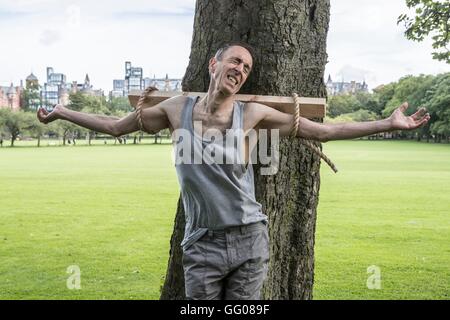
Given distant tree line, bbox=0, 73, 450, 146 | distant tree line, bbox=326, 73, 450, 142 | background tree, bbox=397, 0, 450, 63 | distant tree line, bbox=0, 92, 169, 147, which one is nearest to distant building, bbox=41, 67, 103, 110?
distant tree line, bbox=0, 73, 450, 146

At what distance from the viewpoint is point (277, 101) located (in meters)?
3.38

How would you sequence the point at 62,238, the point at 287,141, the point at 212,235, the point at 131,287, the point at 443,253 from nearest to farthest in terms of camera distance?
1. the point at 212,235
2. the point at 287,141
3. the point at 131,287
4. the point at 443,253
5. the point at 62,238

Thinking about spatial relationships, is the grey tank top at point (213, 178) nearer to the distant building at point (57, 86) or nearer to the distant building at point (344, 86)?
the distant building at point (57, 86)

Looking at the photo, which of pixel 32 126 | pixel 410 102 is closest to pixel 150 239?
pixel 32 126

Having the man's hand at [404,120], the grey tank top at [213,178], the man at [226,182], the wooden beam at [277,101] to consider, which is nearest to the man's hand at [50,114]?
the wooden beam at [277,101]

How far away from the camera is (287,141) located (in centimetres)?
434

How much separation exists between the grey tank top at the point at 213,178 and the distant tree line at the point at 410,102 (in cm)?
4220

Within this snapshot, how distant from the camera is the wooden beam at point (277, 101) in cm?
336

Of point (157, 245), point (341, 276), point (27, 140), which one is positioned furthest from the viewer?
point (27, 140)

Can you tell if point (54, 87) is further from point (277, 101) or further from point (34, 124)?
point (277, 101)

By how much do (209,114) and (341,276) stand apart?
19.3 feet

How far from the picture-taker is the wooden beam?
11.0ft

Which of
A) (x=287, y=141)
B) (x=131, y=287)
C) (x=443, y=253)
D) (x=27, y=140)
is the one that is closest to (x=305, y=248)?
(x=287, y=141)

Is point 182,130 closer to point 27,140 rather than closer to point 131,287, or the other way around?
point 131,287
